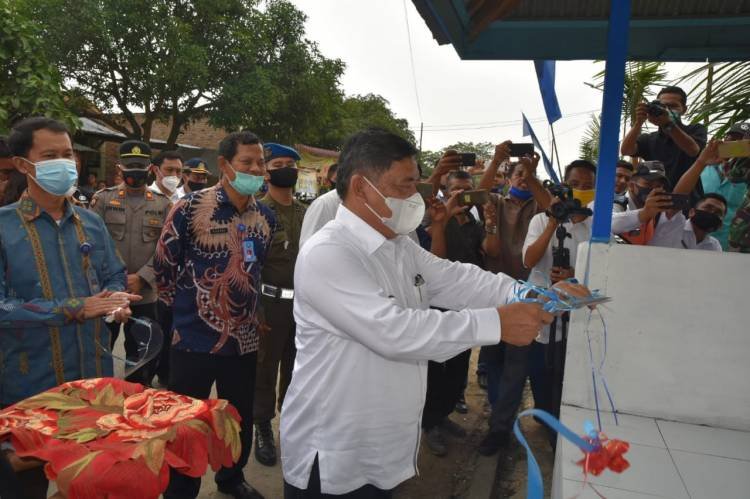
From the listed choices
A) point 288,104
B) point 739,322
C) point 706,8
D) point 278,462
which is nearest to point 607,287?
point 739,322

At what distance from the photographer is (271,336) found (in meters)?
3.98

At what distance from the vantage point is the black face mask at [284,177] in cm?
405

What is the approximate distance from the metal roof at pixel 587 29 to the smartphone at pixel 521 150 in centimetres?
67

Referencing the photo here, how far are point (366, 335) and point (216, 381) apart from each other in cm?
162

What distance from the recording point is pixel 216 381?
3.08m

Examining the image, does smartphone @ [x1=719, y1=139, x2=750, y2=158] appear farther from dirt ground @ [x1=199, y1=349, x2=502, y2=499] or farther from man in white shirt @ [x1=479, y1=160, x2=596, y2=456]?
dirt ground @ [x1=199, y1=349, x2=502, y2=499]

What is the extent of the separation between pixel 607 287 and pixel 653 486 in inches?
35.4

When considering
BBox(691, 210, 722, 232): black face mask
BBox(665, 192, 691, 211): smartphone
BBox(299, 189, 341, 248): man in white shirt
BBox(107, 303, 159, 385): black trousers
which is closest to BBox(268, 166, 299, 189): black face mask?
BBox(299, 189, 341, 248): man in white shirt

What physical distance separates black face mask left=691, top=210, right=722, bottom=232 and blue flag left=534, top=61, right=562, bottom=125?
4.18 ft

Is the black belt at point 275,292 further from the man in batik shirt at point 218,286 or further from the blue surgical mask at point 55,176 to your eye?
the blue surgical mask at point 55,176

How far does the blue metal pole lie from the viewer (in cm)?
255

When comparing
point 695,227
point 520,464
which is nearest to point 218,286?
point 520,464

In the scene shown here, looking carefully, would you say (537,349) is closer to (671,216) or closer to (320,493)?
(671,216)

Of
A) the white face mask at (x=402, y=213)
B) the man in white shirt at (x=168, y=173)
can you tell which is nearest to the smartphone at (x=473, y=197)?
the white face mask at (x=402, y=213)
